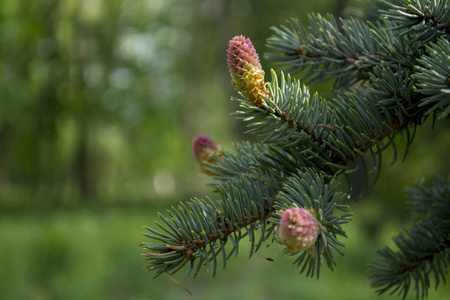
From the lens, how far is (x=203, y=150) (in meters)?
0.71

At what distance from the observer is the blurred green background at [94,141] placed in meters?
3.19

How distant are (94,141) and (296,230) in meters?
9.09

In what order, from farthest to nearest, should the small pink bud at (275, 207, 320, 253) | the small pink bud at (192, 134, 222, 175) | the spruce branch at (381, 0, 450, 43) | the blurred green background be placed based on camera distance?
the blurred green background, the small pink bud at (192, 134, 222, 175), the spruce branch at (381, 0, 450, 43), the small pink bud at (275, 207, 320, 253)

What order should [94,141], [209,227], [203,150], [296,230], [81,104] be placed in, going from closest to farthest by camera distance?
[296,230]
[209,227]
[203,150]
[81,104]
[94,141]

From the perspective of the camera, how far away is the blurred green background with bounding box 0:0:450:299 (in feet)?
10.5

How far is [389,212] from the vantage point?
78.7 inches

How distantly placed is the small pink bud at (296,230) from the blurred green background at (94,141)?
281 mm

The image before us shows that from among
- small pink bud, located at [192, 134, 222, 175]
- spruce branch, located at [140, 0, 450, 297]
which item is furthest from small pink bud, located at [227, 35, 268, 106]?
small pink bud, located at [192, 134, 222, 175]

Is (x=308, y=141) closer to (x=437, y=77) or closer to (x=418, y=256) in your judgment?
(x=437, y=77)

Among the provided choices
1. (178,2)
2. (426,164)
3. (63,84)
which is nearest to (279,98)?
(426,164)

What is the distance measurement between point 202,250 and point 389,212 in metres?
1.69

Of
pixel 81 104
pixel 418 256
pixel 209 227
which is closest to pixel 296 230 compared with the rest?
pixel 209 227

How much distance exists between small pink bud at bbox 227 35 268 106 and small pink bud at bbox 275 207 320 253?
0.14 meters

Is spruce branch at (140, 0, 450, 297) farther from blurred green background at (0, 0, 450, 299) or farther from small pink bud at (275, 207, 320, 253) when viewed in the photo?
blurred green background at (0, 0, 450, 299)
